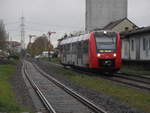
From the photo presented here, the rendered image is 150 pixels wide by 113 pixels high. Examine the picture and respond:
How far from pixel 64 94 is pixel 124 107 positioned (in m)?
5.35

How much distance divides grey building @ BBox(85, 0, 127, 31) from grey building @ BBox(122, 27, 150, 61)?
21813 millimetres

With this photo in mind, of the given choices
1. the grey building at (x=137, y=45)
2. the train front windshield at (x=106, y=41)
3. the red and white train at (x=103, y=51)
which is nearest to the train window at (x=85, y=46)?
the red and white train at (x=103, y=51)

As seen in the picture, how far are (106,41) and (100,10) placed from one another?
130 ft

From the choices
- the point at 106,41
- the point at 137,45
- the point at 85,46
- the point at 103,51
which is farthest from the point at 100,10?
the point at 103,51

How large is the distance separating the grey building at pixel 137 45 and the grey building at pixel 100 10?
71.6 ft

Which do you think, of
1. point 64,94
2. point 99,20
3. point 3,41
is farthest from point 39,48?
point 64,94

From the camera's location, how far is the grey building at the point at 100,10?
70.1 metres

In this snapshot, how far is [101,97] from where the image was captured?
17.5 metres

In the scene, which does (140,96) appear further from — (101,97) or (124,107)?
(124,107)

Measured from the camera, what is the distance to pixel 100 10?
7081 cm

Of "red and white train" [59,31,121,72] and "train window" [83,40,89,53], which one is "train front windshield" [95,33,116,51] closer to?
"red and white train" [59,31,121,72]

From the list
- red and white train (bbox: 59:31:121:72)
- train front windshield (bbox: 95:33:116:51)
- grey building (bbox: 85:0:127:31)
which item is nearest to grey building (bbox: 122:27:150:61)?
train front windshield (bbox: 95:33:116:51)

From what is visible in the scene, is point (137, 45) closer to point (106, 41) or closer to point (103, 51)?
point (106, 41)

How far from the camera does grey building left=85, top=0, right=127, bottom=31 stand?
2758 inches
